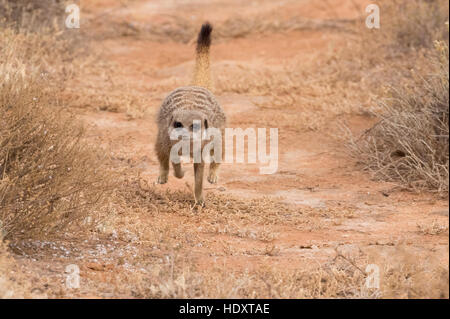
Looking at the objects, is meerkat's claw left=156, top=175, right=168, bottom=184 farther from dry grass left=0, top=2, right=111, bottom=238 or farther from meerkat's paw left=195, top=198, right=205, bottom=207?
dry grass left=0, top=2, right=111, bottom=238

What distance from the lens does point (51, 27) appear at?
427 inches

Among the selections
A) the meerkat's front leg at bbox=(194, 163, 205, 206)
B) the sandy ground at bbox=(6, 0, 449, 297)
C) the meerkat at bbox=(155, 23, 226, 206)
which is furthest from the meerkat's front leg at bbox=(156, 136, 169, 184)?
the meerkat's front leg at bbox=(194, 163, 205, 206)

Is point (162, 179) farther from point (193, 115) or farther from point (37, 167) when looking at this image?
point (37, 167)

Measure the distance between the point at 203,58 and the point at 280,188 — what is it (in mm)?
1497

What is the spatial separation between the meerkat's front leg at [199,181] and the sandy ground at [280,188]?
1.19ft

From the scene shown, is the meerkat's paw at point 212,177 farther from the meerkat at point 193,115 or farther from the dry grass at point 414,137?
the dry grass at point 414,137

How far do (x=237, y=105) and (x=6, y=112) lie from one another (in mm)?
5017

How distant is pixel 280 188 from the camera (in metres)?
6.41

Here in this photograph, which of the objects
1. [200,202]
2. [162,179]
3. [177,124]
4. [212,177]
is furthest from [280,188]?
[177,124]

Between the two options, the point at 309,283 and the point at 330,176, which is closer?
the point at 309,283

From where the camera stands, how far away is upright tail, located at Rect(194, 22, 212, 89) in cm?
614

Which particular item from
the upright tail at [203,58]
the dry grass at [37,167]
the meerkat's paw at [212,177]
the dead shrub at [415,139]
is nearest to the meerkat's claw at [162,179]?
the meerkat's paw at [212,177]
